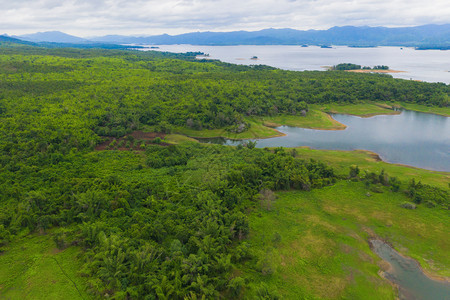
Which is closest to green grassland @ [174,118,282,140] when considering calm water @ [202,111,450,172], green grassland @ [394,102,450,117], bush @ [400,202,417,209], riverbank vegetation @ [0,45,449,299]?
riverbank vegetation @ [0,45,449,299]

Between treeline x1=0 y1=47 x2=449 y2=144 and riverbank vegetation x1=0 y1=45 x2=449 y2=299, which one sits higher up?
treeline x1=0 y1=47 x2=449 y2=144

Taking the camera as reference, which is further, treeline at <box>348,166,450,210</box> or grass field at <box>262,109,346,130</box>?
grass field at <box>262,109,346,130</box>

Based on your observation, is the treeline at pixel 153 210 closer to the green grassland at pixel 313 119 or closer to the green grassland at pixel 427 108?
the green grassland at pixel 313 119

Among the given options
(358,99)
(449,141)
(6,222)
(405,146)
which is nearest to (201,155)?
(6,222)

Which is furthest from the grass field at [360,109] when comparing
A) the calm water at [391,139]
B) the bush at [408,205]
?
the bush at [408,205]

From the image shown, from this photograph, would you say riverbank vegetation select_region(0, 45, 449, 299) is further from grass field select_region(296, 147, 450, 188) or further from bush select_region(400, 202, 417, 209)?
grass field select_region(296, 147, 450, 188)

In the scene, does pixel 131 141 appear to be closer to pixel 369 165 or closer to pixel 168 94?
pixel 168 94

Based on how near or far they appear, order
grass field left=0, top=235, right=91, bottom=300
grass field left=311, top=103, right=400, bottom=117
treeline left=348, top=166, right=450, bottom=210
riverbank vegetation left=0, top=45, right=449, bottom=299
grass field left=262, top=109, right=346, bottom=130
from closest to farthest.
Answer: grass field left=0, top=235, right=91, bottom=300 → riverbank vegetation left=0, top=45, right=449, bottom=299 → treeline left=348, top=166, right=450, bottom=210 → grass field left=262, top=109, right=346, bottom=130 → grass field left=311, top=103, right=400, bottom=117
